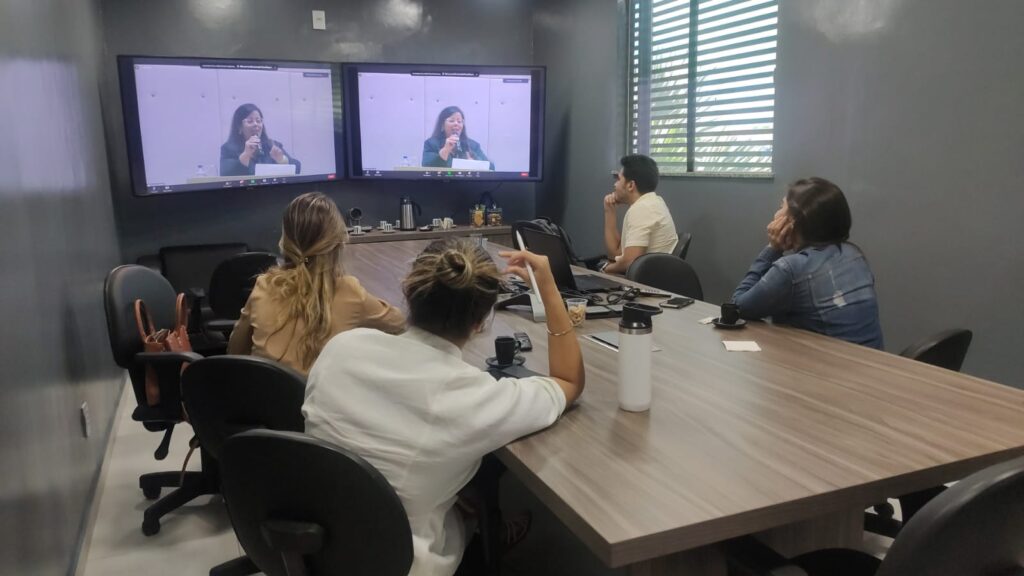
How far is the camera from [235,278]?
3326 millimetres

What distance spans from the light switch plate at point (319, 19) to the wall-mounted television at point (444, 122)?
428 millimetres

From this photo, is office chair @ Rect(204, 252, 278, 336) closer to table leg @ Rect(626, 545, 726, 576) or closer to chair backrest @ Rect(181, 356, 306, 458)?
chair backrest @ Rect(181, 356, 306, 458)

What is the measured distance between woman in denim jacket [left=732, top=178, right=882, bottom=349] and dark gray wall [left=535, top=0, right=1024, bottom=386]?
3.06 feet

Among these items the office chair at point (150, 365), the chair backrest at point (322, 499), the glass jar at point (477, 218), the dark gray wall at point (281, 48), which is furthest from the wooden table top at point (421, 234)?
the chair backrest at point (322, 499)

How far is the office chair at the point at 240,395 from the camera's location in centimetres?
173

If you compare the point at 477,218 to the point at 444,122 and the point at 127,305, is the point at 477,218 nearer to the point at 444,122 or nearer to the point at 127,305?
the point at 444,122

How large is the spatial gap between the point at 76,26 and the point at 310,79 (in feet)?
5.43

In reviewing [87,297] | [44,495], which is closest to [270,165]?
[87,297]

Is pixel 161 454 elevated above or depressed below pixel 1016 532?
below

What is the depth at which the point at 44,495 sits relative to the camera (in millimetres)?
1875

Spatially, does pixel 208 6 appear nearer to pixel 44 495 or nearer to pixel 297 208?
pixel 297 208

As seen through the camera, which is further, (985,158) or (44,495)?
(985,158)

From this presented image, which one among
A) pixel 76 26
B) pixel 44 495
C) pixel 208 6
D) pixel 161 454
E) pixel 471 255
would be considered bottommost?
pixel 161 454

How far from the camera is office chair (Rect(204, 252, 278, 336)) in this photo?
3316 mm
